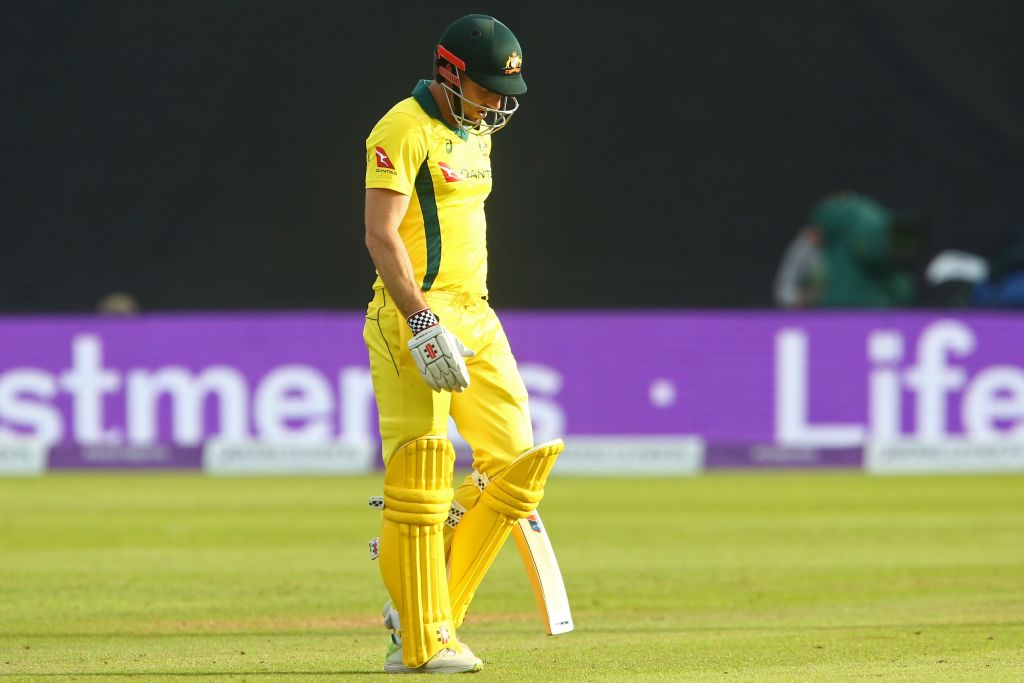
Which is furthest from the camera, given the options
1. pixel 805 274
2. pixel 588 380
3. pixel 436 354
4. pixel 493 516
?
pixel 805 274

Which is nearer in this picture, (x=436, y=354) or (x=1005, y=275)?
(x=436, y=354)

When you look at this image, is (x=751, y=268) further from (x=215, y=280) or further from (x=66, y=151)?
(x=66, y=151)

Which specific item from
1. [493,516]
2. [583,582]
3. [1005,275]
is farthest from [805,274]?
[493,516]

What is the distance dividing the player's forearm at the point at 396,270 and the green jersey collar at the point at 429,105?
389mm

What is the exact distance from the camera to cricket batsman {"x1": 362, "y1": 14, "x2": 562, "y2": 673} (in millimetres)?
4711

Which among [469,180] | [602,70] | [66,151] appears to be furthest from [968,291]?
[469,180]

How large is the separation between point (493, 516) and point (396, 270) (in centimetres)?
77

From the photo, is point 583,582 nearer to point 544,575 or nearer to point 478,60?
point 544,575

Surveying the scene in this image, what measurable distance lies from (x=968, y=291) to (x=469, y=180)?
10095mm

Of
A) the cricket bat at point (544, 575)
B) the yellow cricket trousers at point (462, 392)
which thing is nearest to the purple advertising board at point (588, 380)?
the cricket bat at point (544, 575)

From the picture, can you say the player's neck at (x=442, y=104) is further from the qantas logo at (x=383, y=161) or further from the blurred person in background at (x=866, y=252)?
the blurred person in background at (x=866, y=252)

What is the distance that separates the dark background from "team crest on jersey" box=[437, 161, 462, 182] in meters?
9.18

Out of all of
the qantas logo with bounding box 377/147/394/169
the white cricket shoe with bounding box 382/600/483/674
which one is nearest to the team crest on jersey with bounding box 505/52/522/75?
the qantas logo with bounding box 377/147/394/169

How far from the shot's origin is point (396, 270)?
183 inches
